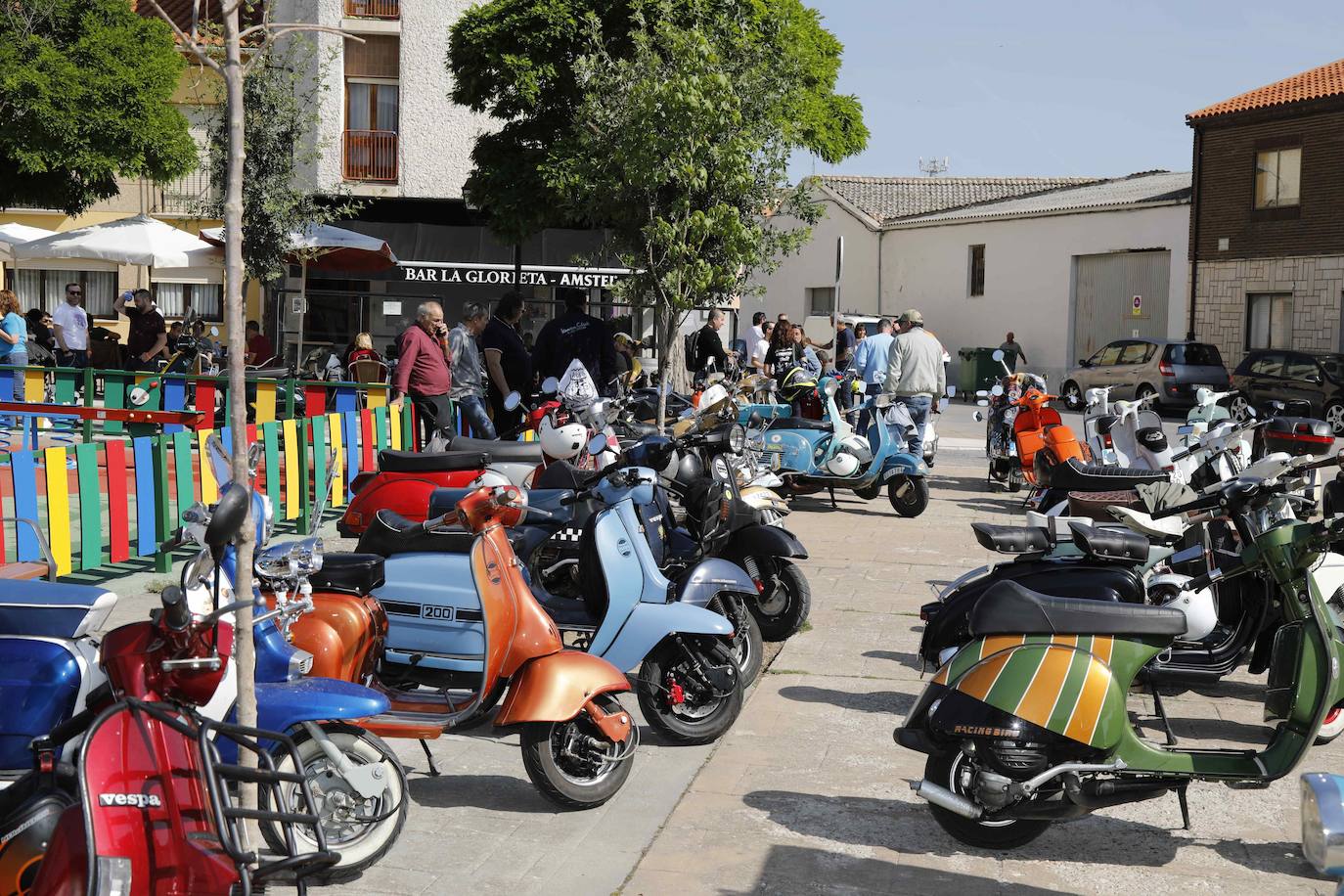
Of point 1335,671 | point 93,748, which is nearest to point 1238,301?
point 1335,671

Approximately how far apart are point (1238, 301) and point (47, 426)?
86.0 feet

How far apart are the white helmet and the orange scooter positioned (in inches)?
77.1

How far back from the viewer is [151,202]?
34.3 m

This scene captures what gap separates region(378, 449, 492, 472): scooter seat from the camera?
7180mm

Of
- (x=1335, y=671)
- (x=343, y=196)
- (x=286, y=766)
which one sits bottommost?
(x=286, y=766)

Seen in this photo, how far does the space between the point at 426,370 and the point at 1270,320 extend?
2577 cm

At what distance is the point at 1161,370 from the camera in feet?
93.6

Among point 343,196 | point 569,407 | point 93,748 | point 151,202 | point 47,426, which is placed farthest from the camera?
point 151,202

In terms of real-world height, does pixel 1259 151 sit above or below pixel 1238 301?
above

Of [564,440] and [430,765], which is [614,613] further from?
[564,440]

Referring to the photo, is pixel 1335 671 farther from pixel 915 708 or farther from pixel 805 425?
pixel 805 425

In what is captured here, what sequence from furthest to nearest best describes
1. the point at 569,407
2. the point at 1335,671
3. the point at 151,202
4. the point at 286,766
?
the point at 151,202
the point at 569,407
the point at 1335,671
the point at 286,766

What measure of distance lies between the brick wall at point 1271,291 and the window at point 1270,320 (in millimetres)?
168

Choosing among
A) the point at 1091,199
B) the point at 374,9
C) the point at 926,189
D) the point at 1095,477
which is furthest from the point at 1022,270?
the point at 1095,477
